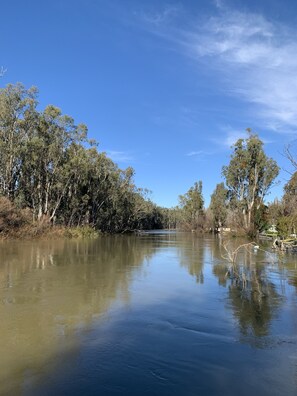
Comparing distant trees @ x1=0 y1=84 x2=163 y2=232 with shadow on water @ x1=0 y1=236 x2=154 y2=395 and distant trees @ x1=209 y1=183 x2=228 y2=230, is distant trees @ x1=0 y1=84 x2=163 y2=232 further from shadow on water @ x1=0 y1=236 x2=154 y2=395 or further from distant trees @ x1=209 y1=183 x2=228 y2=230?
distant trees @ x1=209 y1=183 x2=228 y2=230

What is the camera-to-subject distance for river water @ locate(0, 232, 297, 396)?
4754 mm

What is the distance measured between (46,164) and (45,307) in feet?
111

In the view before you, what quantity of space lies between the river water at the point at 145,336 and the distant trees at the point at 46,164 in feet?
76.3

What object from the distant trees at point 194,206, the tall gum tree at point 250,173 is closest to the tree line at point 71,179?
the tall gum tree at point 250,173

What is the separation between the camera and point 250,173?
50156 mm

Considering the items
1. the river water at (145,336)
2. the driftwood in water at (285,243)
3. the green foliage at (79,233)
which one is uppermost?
the green foliage at (79,233)

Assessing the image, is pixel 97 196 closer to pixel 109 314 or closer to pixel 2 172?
pixel 2 172

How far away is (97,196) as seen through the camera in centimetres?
5662

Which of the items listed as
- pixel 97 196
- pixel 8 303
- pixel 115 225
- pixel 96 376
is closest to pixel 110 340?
pixel 96 376

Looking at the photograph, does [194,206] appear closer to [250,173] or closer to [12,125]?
[250,173]

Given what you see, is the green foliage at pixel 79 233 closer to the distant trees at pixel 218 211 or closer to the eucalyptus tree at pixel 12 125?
the eucalyptus tree at pixel 12 125

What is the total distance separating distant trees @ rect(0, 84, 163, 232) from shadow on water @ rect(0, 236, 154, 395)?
1924cm

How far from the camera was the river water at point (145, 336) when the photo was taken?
4754mm

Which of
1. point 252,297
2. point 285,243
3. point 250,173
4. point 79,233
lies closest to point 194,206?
point 250,173
